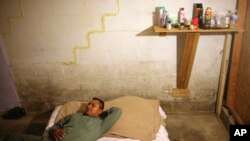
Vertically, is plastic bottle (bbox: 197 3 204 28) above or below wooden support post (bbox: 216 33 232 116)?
above

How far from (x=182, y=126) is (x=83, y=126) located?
1.38 meters

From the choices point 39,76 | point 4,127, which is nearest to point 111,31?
point 39,76

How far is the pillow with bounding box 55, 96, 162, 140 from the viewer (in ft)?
8.40

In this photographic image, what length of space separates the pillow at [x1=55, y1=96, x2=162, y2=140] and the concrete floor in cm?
43

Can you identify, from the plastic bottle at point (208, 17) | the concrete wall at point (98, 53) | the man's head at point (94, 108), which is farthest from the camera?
the concrete wall at point (98, 53)

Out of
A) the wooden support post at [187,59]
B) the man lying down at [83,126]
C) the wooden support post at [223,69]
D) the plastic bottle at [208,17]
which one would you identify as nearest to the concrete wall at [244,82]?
the wooden support post at [223,69]

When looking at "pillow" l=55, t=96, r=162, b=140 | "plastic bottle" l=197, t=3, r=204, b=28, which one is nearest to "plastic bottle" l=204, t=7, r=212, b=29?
"plastic bottle" l=197, t=3, r=204, b=28

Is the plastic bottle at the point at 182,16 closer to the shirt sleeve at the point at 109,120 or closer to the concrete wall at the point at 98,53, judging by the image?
the concrete wall at the point at 98,53

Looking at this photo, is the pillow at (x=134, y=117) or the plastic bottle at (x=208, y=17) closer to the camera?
the pillow at (x=134, y=117)

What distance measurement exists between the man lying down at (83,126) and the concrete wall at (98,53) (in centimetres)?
74

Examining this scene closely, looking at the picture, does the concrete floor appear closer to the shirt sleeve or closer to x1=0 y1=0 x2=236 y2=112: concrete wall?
x1=0 y1=0 x2=236 y2=112: concrete wall

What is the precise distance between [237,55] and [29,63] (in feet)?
8.59

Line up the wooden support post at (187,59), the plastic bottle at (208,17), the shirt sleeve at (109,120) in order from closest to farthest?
the shirt sleeve at (109,120), the plastic bottle at (208,17), the wooden support post at (187,59)

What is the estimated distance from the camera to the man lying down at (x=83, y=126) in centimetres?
243
